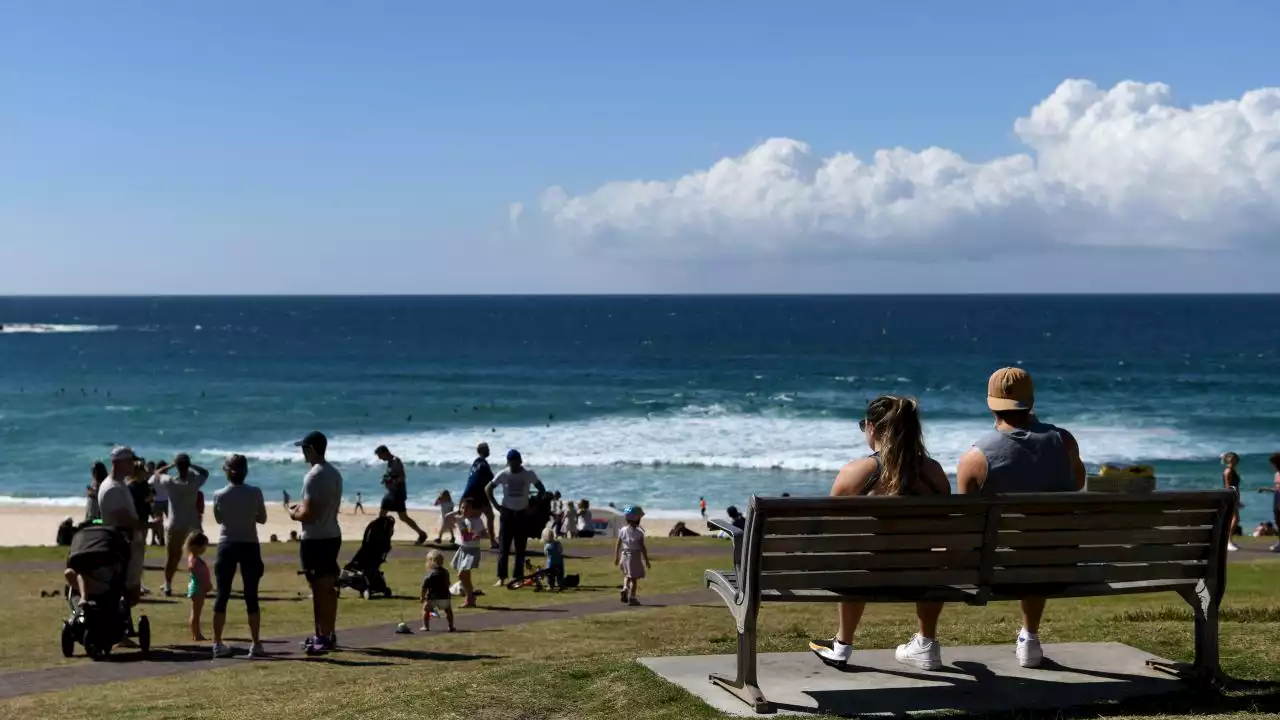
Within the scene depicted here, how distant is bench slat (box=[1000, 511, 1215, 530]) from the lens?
6.17m

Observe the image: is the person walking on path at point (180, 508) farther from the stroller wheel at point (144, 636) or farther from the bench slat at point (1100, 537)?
the bench slat at point (1100, 537)

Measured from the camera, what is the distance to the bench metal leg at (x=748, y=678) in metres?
5.92

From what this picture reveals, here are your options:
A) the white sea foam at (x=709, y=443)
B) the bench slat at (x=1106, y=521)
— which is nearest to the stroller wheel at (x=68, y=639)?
the bench slat at (x=1106, y=521)

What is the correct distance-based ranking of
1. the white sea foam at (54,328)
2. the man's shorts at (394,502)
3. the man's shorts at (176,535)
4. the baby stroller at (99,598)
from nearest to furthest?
the baby stroller at (99,598) < the man's shorts at (176,535) < the man's shorts at (394,502) < the white sea foam at (54,328)

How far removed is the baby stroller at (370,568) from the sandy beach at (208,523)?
14109 millimetres

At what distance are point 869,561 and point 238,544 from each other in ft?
18.4

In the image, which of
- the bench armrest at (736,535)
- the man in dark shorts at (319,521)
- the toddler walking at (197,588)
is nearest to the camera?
the bench armrest at (736,535)

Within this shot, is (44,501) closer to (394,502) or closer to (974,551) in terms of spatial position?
(394,502)

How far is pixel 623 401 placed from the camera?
6931 cm

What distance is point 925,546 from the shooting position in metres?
6.09

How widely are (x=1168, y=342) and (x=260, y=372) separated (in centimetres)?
7932

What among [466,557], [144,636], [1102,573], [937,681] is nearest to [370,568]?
[466,557]

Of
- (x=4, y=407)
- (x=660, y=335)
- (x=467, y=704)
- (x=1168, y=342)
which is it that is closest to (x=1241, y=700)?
(x=467, y=704)

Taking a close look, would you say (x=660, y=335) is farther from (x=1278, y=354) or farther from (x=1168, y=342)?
(x=1278, y=354)
